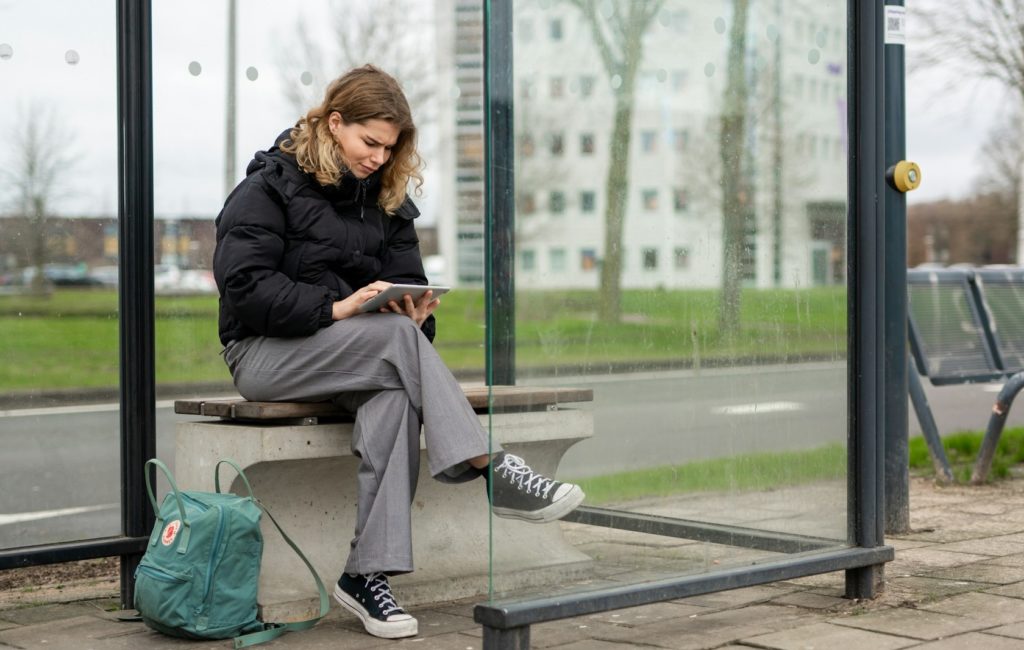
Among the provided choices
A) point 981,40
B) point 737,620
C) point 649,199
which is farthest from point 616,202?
point 981,40

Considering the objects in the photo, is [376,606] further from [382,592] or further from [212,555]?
[212,555]

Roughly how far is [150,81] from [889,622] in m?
A: 2.66

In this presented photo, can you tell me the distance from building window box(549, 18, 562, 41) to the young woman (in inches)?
29.1

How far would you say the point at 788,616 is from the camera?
376 centimetres

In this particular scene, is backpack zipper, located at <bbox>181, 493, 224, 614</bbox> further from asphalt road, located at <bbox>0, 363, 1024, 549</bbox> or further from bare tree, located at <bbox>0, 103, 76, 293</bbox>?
bare tree, located at <bbox>0, 103, 76, 293</bbox>

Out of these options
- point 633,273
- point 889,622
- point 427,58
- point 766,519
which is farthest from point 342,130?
point 427,58

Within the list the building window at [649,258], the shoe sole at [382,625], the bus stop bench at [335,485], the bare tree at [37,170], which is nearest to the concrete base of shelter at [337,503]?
the bus stop bench at [335,485]

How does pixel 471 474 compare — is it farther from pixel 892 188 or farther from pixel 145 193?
pixel 892 188

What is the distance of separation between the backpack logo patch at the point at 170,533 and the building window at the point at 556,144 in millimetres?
1349

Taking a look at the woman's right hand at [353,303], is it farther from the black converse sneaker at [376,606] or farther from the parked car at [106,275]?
the parked car at [106,275]

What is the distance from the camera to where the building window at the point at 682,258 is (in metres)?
3.73

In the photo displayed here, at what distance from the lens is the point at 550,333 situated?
11.3 ft

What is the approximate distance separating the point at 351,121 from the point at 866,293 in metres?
1.58

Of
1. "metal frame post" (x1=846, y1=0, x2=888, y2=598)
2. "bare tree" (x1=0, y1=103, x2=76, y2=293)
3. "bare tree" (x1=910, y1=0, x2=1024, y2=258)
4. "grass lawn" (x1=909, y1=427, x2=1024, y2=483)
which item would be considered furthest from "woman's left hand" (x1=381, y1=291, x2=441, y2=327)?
"bare tree" (x1=910, y1=0, x2=1024, y2=258)
